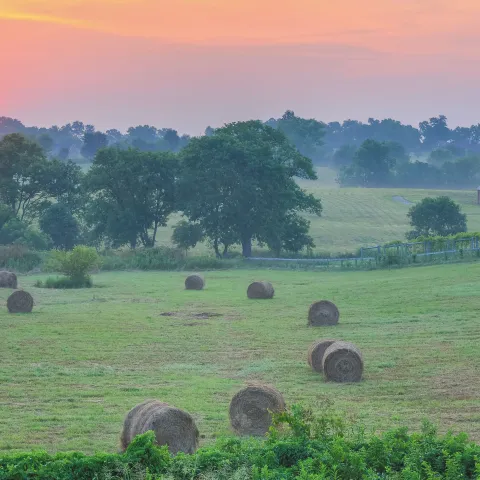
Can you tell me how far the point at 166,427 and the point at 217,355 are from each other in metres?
12.2

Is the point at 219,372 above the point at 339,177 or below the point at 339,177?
below

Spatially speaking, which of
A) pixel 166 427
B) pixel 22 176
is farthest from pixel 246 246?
Result: pixel 166 427

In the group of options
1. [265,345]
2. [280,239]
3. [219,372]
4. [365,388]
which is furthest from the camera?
[280,239]

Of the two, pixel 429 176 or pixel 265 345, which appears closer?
pixel 265 345

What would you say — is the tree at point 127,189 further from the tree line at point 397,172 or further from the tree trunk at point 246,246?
the tree line at point 397,172

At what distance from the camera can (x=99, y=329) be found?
34.2 m

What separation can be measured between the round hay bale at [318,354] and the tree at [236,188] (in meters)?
50.7

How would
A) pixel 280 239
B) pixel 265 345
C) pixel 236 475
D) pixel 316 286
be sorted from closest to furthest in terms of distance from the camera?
1. pixel 236 475
2. pixel 265 345
3. pixel 316 286
4. pixel 280 239

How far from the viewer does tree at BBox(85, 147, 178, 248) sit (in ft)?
254

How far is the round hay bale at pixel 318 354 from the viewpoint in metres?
24.8

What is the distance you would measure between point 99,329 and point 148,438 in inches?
843

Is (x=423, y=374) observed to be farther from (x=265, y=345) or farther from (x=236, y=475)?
(x=236, y=475)

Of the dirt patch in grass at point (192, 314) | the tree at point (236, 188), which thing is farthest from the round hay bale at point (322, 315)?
the tree at point (236, 188)

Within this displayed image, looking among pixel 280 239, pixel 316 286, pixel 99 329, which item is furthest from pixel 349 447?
pixel 280 239
